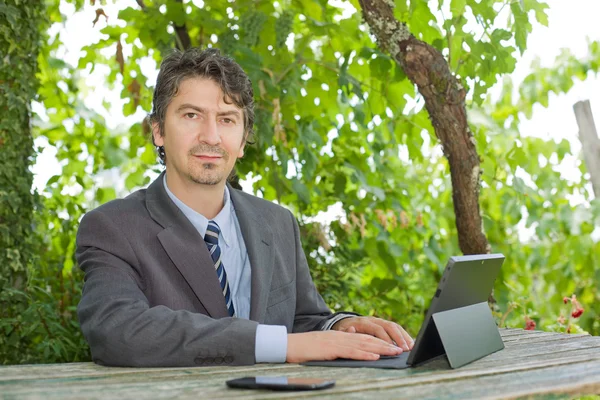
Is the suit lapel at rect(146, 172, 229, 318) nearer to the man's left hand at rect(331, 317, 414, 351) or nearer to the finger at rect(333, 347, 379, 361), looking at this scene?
the man's left hand at rect(331, 317, 414, 351)

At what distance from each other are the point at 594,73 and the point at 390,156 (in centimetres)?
199

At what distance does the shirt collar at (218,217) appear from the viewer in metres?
2.19

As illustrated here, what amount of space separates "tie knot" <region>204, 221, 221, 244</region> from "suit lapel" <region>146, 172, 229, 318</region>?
0.52 feet

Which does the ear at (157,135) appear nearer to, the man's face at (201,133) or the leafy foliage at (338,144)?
the man's face at (201,133)

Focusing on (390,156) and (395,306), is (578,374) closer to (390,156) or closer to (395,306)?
(395,306)

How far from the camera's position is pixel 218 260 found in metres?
2.12

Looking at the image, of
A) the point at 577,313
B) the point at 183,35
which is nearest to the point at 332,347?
the point at 577,313

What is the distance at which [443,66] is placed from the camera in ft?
9.55

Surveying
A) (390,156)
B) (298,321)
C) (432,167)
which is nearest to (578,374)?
(298,321)

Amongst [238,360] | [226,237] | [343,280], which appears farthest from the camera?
[343,280]

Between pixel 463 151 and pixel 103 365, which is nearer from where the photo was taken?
pixel 103 365

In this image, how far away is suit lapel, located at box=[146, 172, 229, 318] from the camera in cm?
195

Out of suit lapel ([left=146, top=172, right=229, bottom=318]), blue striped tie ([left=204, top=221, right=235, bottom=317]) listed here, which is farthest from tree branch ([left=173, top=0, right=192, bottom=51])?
suit lapel ([left=146, top=172, right=229, bottom=318])

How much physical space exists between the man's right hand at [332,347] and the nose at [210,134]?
749mm
